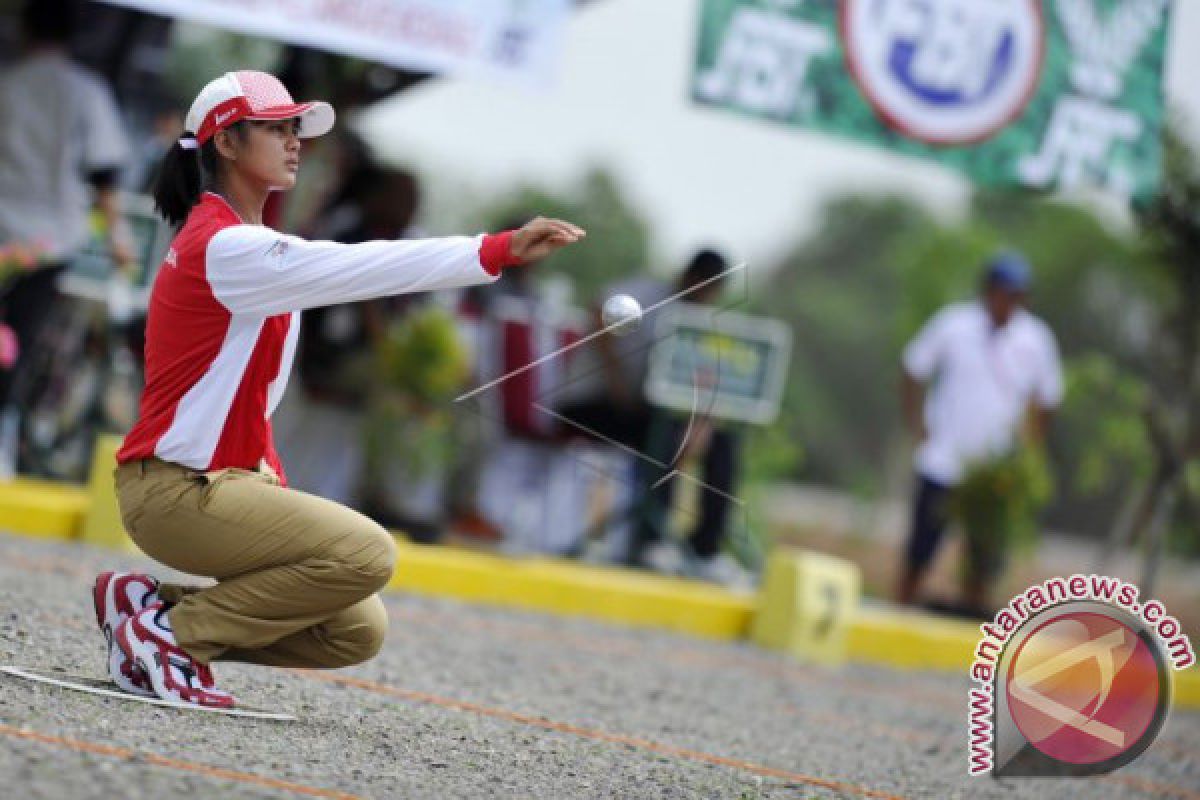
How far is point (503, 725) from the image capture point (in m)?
6.61

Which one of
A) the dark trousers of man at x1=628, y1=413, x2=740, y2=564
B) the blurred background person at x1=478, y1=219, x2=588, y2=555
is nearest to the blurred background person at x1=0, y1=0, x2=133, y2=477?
the blurred background person at x1=478, y1=219, x2=588, y2=555

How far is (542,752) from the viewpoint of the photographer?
6.16 m

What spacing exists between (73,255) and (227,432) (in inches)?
210

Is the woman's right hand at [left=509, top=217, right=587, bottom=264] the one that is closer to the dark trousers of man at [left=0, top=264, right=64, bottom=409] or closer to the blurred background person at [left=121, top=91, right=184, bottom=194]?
the dark trousers of man at [left=0, top=264, right=64, bottom=409]

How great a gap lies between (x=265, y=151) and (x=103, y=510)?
4.30m

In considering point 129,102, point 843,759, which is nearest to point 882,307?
point 129,102

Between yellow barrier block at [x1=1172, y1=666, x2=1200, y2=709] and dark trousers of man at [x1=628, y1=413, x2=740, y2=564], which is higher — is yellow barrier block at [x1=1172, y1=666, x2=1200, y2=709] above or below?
below

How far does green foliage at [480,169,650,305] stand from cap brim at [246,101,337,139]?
2790 centimetres

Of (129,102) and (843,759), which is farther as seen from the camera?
(129,102)

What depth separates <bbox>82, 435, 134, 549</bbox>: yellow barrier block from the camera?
9.54m

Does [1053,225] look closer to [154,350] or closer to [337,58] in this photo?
[337,58]

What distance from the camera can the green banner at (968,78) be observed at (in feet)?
37.5

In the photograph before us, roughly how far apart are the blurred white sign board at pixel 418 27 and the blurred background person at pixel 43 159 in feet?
1.43

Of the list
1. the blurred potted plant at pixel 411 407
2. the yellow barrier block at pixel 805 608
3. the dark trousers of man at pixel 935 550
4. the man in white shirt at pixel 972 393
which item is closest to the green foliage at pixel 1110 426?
the man in white shirt at pixel 972 393
